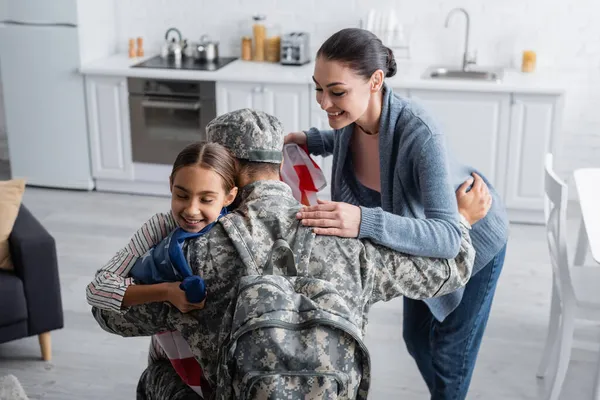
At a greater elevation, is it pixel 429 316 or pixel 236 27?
pixel 236 27

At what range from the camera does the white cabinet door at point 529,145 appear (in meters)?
4.98

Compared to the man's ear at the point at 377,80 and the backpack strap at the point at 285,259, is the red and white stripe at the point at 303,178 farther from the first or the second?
the backpack strap at the point at 285,259

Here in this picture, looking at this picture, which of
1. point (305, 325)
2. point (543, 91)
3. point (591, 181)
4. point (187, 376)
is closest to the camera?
point (305, 325)

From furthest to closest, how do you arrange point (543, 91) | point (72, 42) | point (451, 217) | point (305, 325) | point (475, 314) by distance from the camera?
point (72, 42)
point (543, 91)
point (475, 314)
point (451, 217)
point (305, 325)

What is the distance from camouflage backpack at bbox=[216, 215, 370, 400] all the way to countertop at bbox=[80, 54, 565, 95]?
353 centimetres

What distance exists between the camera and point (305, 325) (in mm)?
1619

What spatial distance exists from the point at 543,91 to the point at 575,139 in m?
0.80

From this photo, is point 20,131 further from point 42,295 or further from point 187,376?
point 187,376

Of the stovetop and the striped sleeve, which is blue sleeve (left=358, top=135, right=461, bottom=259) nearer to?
the striped sleeve

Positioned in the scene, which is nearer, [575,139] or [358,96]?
[358,96]

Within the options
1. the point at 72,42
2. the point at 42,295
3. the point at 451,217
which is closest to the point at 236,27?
the point at 72,42

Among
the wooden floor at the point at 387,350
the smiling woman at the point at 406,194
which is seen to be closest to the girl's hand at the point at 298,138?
the smiling woman at the point at 406,194

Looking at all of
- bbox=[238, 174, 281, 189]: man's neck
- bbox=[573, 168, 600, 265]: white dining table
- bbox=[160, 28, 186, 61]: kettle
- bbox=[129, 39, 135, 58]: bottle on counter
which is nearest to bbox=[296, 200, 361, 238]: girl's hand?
bbox=[238, 174, 281, 189]: man's neck

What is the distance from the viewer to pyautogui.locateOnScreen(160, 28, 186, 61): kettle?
18.7ft
